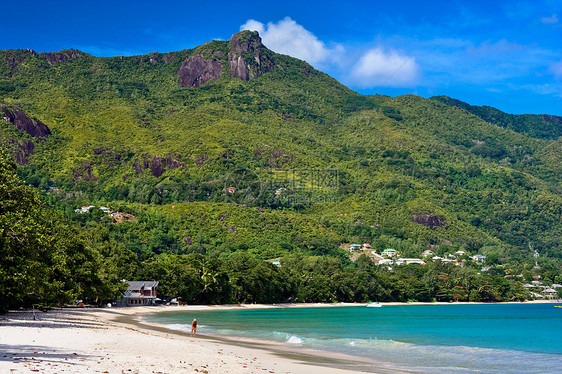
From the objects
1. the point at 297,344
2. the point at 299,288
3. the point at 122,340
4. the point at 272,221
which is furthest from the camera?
the point at 272,221

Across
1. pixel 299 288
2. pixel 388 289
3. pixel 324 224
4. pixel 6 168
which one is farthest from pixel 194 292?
pixel 324 224

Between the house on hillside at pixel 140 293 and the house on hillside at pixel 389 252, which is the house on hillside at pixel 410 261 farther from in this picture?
the house on hillside at pixel 140 293

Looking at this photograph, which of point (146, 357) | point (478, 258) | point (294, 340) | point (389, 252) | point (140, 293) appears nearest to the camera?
point (146, 357)

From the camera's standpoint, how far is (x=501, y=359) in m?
35.3

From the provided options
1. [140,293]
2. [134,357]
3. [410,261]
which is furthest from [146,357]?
[410,261]

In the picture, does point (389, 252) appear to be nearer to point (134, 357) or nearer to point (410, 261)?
point (410, 261)

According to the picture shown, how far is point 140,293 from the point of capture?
93000mm

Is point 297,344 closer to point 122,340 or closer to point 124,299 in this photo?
point 122,340

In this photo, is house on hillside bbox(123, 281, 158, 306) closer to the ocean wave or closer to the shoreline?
the ocean wave

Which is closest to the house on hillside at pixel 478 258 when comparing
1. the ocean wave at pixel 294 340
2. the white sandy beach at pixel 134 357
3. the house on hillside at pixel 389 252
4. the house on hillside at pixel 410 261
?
the house on hillside at pixel 410 261

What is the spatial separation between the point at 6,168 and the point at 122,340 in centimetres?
1232

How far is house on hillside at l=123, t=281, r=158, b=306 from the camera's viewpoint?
91.7 meters

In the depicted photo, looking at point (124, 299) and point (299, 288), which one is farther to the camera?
point (299, 288)

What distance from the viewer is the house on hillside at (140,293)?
91.7m
